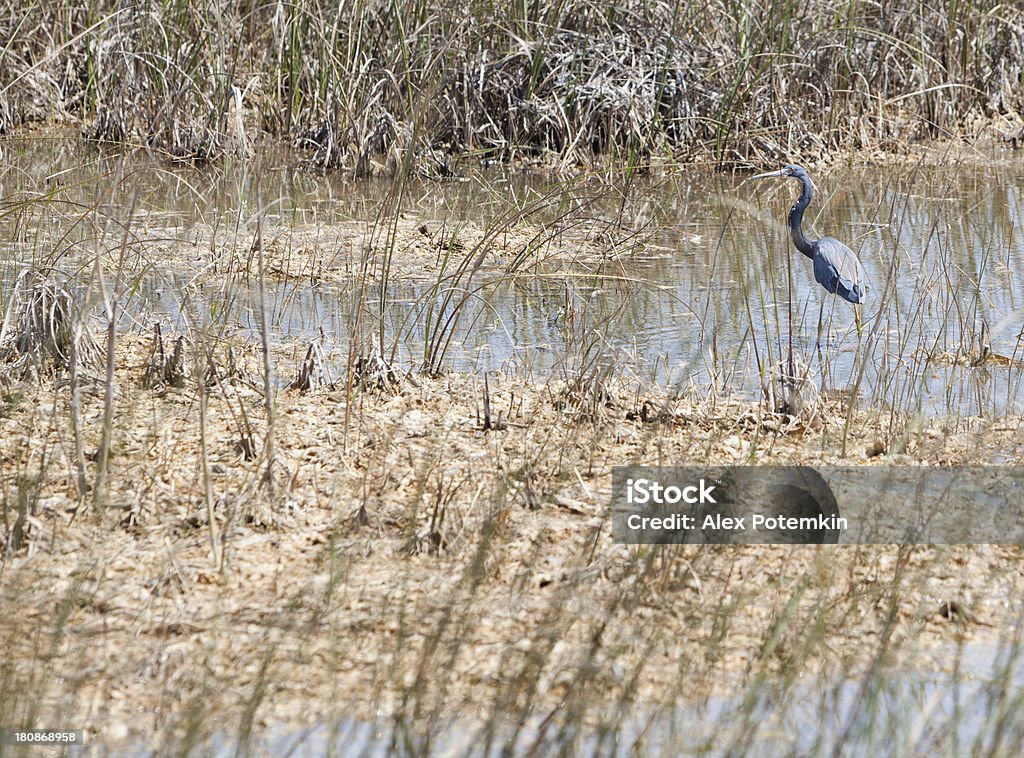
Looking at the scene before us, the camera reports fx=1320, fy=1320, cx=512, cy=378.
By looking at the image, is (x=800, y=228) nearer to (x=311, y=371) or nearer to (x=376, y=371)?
(x=376, y=371)

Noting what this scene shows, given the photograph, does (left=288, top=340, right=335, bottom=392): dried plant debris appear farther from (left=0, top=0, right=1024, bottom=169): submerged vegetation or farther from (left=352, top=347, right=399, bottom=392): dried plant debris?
(left=0, top=0, right=1024, bottom=169): submerged vegetation

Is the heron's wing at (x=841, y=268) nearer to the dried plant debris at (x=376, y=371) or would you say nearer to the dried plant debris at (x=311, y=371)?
the dried plant debris at (x=376, y=371)

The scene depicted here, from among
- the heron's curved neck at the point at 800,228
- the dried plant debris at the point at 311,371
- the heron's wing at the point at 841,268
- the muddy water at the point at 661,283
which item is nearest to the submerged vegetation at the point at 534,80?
the muddy water at the point at 661,283

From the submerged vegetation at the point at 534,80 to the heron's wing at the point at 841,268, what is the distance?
3088mm

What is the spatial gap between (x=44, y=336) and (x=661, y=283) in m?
2.84

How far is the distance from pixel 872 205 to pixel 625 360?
3738mm

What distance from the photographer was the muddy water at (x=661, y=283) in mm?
4383

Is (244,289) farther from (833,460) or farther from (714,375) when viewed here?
(833,460)

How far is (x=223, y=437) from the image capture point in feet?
12.2

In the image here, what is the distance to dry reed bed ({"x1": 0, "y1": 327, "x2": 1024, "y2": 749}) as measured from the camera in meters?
2.46

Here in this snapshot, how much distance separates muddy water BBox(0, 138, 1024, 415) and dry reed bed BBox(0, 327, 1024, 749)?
0.38 metres

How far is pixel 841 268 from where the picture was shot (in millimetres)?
5309

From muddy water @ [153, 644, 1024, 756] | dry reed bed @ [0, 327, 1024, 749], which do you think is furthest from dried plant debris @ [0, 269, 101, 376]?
muddy water @ [153, 644, 1024, 756]

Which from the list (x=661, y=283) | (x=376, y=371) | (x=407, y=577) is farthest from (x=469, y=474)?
(x=661, y=283)
